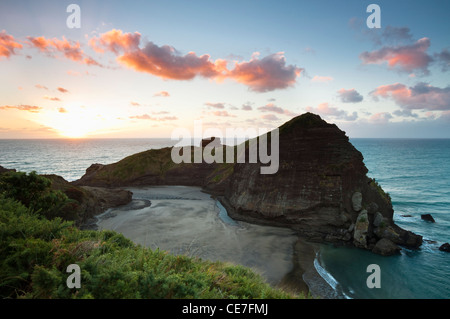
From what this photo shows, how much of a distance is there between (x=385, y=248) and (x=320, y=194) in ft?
27.0

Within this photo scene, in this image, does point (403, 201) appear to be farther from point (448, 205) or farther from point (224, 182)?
point (224, 182)

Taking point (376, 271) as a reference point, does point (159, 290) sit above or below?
above

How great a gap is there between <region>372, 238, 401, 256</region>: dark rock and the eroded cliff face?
9cm

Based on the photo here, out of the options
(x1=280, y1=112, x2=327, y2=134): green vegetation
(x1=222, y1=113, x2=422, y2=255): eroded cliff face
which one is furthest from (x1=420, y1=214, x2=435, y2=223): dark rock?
(x1=280, y1=112, x2=327, y2=134): green vegetation

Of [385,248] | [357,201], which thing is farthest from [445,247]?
[357,201]

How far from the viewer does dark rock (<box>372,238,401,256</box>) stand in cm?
2238

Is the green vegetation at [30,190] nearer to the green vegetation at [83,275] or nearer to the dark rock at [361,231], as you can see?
the green vegetation at [83,275]

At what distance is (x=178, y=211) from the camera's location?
119 feet

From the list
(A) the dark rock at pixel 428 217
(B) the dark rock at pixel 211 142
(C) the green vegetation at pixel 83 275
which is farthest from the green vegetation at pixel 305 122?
(B) the dark rock at pixel 211 142

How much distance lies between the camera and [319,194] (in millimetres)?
28234

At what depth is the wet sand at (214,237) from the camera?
19.9 m

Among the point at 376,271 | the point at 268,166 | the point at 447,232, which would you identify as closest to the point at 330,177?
the point at 268,166

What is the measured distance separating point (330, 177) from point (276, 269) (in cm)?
1449

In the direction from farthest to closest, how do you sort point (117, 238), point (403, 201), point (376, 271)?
1. point (403, 201)
2. point (376, 271)
3. point (117, 238)
